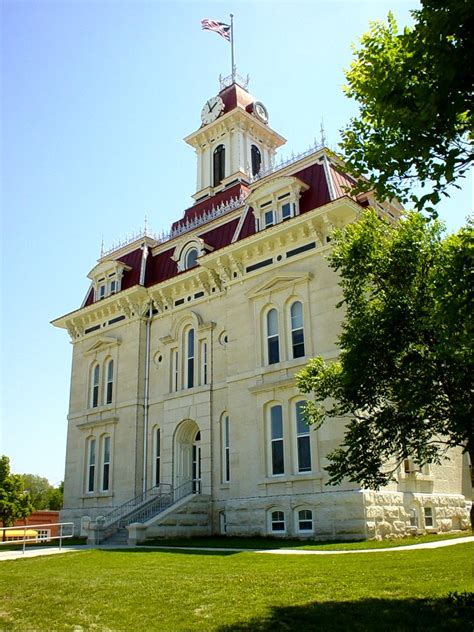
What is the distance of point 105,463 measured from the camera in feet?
103

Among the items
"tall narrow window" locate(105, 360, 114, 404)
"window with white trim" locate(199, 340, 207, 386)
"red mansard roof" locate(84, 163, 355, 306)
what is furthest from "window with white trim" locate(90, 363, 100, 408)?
"window with white trim" locate(199, 340, 207, 386)

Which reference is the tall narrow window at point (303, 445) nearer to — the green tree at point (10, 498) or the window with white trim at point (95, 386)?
the window with white trim at point (95, 386)

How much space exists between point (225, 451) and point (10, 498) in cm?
2682

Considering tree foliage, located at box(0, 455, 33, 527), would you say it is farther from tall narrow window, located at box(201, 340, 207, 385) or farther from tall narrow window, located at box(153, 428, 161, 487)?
tall narrow window, located at box(201, 340, 207, 385)

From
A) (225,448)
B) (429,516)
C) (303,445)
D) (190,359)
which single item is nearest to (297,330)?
(303,445)

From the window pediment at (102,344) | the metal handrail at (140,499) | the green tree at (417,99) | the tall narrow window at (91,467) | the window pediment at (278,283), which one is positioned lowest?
the metal handrail at (140,499)

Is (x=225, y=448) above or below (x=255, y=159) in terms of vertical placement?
below

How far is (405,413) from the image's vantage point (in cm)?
1103

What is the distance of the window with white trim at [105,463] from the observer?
102 ft

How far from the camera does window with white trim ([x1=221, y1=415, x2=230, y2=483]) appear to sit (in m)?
26.2

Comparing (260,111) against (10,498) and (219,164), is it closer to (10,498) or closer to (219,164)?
(219,164)

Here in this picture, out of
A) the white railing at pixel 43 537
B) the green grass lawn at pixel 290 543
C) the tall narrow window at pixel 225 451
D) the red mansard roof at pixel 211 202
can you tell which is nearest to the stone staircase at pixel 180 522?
the green grass lawn at pixel 290 543

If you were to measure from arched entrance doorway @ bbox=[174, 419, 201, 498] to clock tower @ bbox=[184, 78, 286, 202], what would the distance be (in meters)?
15.3

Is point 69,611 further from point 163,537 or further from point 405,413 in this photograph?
point 163,537
